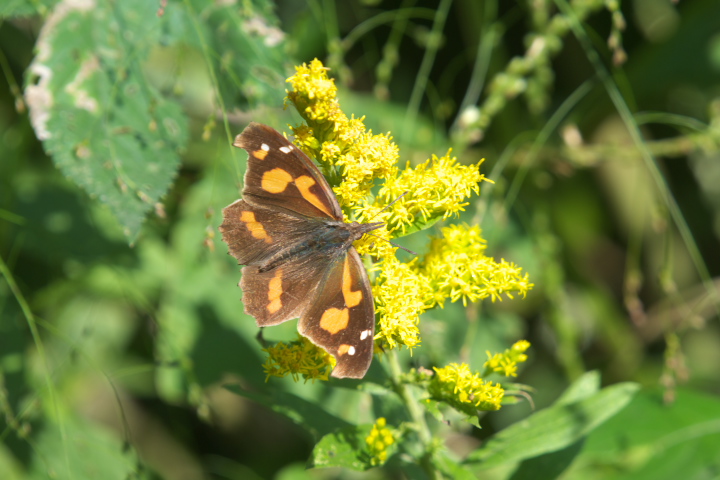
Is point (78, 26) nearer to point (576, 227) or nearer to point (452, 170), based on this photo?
point (452, 170)

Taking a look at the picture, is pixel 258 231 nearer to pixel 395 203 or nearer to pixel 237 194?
pixel 395 203

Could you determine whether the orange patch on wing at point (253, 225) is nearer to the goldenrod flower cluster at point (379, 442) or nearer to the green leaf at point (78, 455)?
the goldenrod flower cluster at point (379, 442)

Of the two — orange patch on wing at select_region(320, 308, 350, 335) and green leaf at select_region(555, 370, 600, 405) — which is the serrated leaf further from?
green leaf at select_region(555, 370, 600, 405)

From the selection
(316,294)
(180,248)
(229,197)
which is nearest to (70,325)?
(180,248)

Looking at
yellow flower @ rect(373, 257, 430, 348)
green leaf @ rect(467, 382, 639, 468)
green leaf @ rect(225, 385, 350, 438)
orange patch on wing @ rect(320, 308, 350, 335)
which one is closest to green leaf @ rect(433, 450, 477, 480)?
green leaf @ rect(467, 382, 639, 468)

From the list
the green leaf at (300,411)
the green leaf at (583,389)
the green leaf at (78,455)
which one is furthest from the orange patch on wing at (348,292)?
the green leaf at (78,455)

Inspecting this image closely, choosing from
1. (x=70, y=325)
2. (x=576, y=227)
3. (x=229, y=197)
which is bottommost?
(x=70, y=325)

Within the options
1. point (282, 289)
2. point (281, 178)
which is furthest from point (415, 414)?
point (281, 178)

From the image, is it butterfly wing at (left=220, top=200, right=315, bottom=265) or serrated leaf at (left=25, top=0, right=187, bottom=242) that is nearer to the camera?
butterfly wing at (left=220, top=200, right=315, bottom=265)
